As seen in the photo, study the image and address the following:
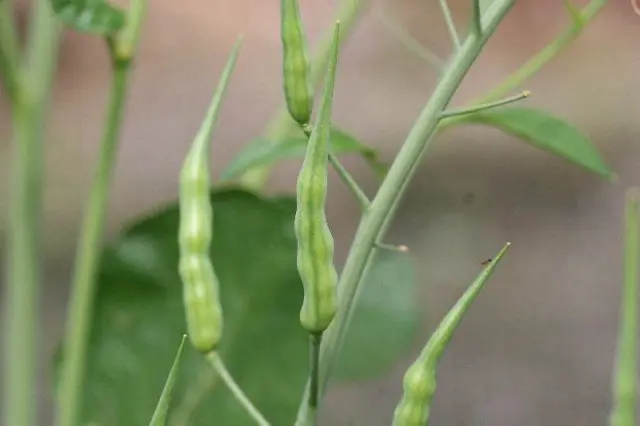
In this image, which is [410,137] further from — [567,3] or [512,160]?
[512,160]

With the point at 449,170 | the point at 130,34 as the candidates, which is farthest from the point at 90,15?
the point at 449,170

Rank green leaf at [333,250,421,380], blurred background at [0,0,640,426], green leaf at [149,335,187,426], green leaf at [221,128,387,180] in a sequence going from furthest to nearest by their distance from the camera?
blurred background at [0,0,640,426] < green leaf at [333,250,421,380] < green leaf at [221,128,387,180] < green leaf at [149,335,187,426]

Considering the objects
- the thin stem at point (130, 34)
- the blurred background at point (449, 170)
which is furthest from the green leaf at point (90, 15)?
the blurred background at point (449, 170)

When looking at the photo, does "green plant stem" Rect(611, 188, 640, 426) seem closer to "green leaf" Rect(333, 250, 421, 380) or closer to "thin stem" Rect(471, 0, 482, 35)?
"thin stem" Rect(471, 0, 482, 35)

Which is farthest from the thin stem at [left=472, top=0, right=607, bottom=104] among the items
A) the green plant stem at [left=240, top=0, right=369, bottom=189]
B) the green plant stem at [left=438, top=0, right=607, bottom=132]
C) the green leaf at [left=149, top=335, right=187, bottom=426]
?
the green leaf at [left=149, top=335, right=187, bottom=426]

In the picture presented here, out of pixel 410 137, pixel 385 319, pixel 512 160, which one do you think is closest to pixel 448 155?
pixel 512 160

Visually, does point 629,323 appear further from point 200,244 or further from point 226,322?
point 226,322

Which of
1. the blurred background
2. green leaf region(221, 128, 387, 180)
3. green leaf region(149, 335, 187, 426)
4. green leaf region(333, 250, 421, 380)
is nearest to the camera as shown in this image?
green leaf region(149, 335, 187, 426)
